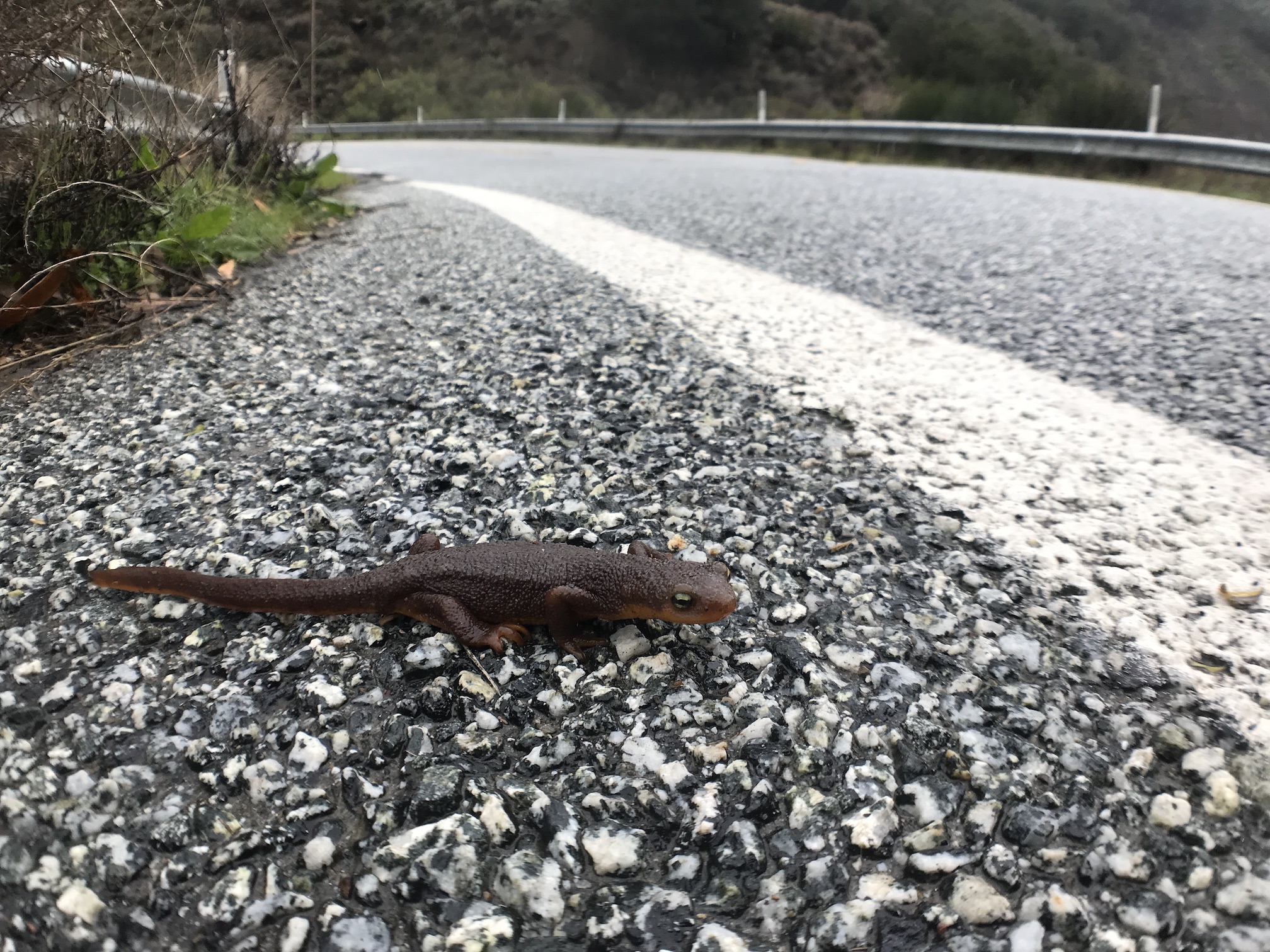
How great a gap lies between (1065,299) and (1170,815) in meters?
3.43

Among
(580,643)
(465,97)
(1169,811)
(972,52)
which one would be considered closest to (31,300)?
(580,643)

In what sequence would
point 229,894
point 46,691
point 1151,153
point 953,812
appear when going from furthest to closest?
point 1151,153, point 46,691, point 953,812, point 229,894

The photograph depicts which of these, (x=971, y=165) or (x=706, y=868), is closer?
(x=706, y=868)

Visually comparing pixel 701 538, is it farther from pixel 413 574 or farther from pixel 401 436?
pixel 401 436

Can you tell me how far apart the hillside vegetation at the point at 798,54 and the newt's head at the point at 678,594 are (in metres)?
22.0

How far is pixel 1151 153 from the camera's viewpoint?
Answer: 420 inches

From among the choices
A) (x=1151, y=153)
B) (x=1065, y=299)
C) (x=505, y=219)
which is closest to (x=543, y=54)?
(x=1151, y=153)

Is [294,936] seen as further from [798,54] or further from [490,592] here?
[798,54]

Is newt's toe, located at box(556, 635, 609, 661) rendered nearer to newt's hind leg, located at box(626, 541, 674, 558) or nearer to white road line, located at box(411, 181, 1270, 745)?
newt's hind leg, located at box(626, 541, 674, 558)

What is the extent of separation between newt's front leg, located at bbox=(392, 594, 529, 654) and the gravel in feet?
0.14

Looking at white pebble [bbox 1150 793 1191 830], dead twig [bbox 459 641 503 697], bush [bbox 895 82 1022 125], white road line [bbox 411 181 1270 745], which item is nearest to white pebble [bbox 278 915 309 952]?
dead twig [bbox 459 641 503 697]

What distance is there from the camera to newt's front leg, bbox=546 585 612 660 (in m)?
1.79

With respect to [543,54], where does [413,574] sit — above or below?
below

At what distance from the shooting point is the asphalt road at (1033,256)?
3.03m
